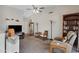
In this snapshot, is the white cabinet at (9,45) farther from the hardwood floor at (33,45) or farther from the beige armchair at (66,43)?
the beige armchair at (66,43)

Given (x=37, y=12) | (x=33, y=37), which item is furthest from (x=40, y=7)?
(x=33, y=37)

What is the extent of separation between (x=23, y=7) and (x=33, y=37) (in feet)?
1.77

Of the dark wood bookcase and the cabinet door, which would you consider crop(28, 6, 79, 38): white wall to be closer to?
the dark wood bookcase

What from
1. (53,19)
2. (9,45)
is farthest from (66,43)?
(9,45)

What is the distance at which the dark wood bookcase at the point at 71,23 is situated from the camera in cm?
200

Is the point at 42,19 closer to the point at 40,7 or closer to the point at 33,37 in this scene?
the point at 40,7

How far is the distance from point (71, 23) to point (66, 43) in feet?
1.20

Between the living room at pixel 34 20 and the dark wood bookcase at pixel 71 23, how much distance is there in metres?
0.05

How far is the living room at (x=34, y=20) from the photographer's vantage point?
198 centimetres

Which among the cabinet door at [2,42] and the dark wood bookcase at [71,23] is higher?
the dark wood bookcase at [71,23]

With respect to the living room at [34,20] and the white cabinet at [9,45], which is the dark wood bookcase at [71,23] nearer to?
the living room at [34,20]

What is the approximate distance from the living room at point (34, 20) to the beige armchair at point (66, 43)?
9 centimetres

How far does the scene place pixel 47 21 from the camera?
2088mm

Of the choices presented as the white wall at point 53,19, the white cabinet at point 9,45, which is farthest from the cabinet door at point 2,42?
the white wall at point 53,19
